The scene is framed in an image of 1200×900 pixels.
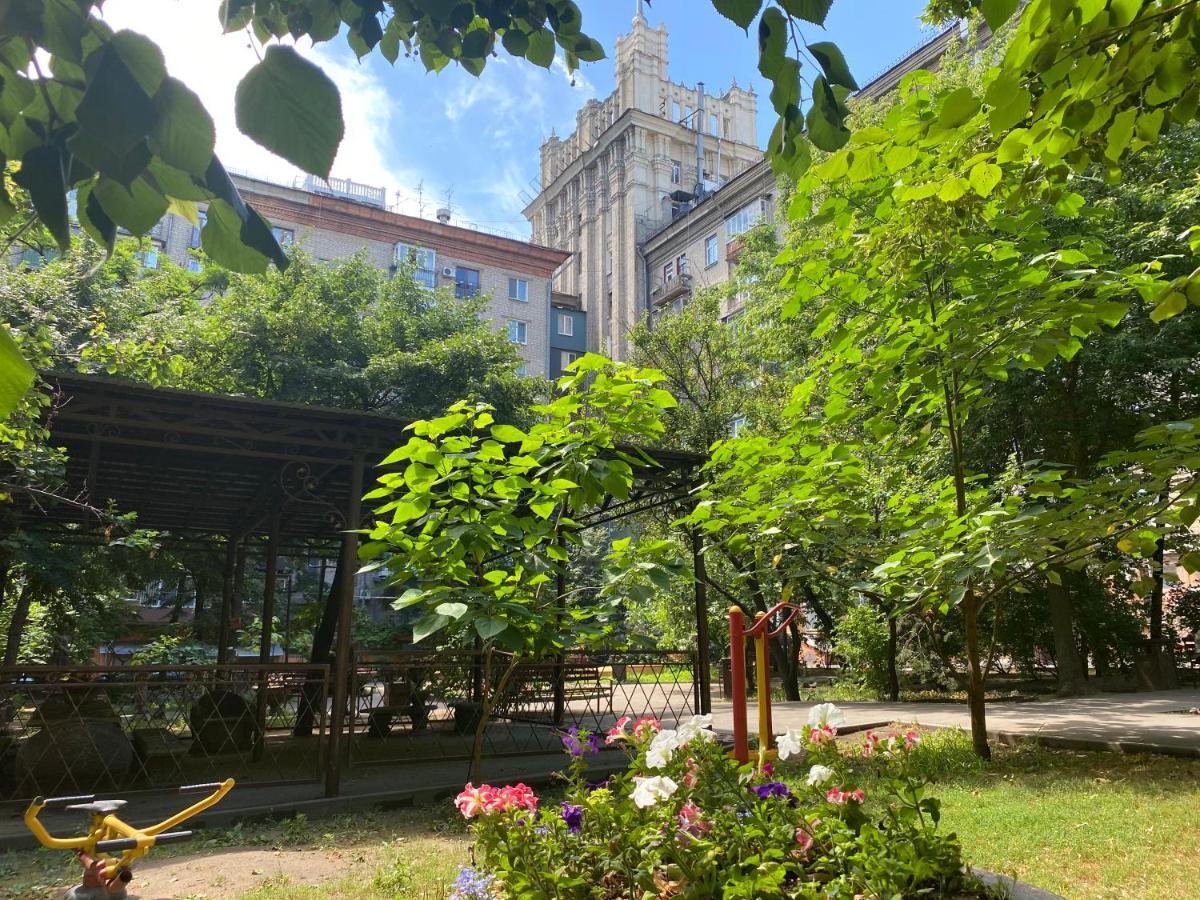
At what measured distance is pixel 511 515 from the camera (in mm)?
4953

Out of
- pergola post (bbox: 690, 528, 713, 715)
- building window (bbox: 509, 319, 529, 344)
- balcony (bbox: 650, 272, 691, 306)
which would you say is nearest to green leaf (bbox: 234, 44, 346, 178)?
pergola post (bbox: 690, 528, 713, 715)

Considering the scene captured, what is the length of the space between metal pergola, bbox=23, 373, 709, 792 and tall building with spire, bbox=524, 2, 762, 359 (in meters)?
22.9

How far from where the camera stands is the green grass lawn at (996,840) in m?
4.12

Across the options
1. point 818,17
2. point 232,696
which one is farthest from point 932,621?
point 818,17

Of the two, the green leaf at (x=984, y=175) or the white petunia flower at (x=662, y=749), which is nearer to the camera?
Answer: the white petunia flower at (x=662, y=749)

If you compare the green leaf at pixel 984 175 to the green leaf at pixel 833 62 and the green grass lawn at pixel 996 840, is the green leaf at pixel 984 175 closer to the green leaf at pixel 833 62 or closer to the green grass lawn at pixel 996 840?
the green leaf at pixel 833 62

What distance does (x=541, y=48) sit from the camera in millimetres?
1941

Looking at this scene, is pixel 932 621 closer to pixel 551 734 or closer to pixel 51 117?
pixel 551 734

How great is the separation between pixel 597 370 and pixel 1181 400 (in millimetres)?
12800

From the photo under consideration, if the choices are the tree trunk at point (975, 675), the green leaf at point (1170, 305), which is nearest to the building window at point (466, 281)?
the tree trunk at point (975, 675)

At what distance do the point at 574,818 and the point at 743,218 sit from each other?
29.3 metres

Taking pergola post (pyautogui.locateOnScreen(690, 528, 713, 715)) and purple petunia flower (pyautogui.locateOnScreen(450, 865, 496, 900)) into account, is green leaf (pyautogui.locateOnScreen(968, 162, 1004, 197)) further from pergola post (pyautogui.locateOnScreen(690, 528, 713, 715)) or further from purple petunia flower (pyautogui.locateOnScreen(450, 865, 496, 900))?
pergola post (pyautogui.locateOnScreen(690, 528, 713, 715))

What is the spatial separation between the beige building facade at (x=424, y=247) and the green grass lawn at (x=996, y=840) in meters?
19.9

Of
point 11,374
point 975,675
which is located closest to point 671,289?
point 975,675
